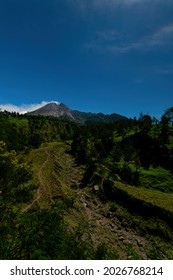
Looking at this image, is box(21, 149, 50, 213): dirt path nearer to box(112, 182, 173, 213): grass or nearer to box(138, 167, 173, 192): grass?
box(112, 182, 173, 213): grass

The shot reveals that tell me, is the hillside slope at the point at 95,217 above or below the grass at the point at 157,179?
below

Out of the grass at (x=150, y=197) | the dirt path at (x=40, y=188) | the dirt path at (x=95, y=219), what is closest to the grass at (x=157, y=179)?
the grass at (x=150, y=197)

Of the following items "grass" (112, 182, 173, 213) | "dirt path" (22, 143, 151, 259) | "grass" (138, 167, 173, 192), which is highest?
"grass" (138, 167, 173, 192)

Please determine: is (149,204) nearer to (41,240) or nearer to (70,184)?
(70,184)

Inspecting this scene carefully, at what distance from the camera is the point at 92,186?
71.7 meters

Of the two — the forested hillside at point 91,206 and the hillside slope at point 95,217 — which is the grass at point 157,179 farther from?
the hillside slope at point 95,217

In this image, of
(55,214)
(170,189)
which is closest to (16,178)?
(55,214)

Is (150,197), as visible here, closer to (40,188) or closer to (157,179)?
(157,179)

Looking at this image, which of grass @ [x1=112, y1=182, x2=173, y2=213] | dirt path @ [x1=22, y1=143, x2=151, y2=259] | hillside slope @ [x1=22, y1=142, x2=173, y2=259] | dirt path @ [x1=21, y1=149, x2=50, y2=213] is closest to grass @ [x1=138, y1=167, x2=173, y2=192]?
grass @ [x1=112, y1=182, x2=173, y2=213]

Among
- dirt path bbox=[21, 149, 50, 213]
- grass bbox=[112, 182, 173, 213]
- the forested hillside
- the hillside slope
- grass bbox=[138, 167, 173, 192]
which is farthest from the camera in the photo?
grass bbox=[138, 167, 173, 192]
